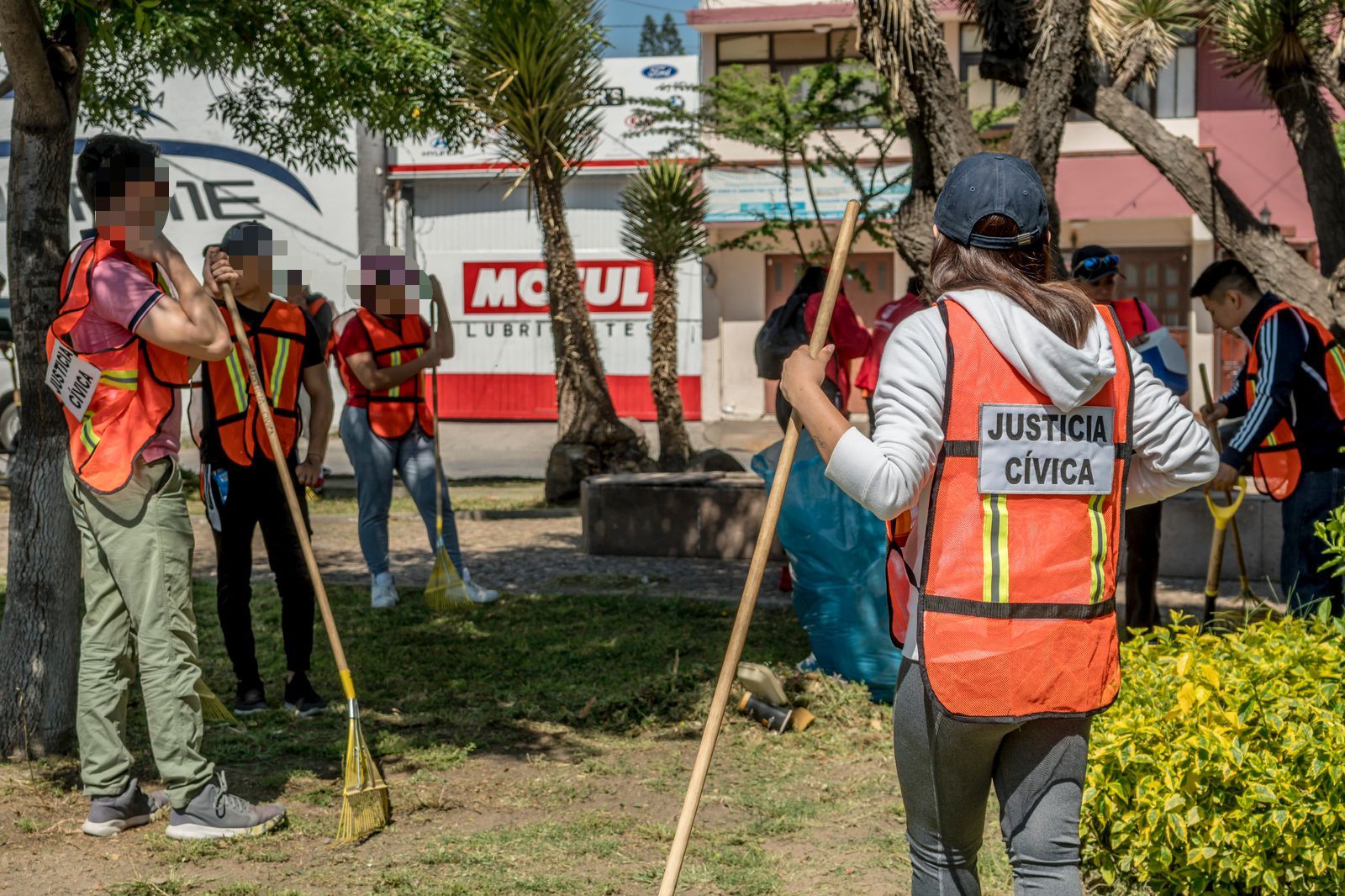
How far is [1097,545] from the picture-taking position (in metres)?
2.51

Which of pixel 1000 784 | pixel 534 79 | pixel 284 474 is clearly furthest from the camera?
pixel 534 79

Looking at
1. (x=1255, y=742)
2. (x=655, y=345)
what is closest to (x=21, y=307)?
(x=1255, y=742)

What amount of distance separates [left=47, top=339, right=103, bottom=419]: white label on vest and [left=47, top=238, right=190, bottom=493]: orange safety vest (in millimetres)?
13

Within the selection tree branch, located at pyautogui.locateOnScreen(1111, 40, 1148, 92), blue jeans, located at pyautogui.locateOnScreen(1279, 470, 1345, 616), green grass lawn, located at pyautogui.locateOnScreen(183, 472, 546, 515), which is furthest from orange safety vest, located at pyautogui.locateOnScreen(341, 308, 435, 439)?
green grass lawn, located at pyautogui.locateOnScreen(183, 472, 546, 515)

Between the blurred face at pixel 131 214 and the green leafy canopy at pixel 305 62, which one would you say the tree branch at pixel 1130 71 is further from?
the blurred face at pixel 131 214

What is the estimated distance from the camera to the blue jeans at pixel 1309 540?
5211 millimetres

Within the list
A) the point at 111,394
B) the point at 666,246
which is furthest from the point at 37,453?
the point at 666,246

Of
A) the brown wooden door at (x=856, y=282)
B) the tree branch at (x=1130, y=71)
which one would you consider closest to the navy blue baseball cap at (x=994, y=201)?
the tree branch at (x=1130, y=71)

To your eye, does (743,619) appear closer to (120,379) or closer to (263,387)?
(120,379)

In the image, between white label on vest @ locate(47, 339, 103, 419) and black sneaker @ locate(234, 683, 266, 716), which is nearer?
white label on vest @ locate(47, 339, 103, 419)

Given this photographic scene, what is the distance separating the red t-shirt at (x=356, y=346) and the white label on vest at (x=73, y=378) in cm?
310

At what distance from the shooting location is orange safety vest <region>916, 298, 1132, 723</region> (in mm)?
2438

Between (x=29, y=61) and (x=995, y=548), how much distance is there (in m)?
3.61

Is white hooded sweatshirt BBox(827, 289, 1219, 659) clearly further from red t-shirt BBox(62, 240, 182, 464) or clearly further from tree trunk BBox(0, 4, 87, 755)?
tree trunk BBox(0, 4, 87, 755)
